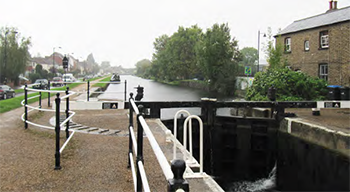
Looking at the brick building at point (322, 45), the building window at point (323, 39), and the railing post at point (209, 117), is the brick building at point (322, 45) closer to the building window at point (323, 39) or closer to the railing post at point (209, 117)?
the building window at point (323, 39)

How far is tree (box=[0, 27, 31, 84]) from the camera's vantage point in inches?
1566

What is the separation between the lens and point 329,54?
21.8 m

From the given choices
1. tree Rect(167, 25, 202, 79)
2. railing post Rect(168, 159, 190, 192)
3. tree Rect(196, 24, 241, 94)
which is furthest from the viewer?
tree Rect(167, 25, 202, 79)

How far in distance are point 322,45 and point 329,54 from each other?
4.37ft

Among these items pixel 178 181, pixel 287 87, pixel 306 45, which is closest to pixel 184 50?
pixel 306 45

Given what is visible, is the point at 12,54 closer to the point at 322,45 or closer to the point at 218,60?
the point at 218,60

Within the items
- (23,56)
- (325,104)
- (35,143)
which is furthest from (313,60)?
(23,56)

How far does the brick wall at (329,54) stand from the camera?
810 inches

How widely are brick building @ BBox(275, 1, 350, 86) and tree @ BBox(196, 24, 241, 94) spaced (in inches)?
381

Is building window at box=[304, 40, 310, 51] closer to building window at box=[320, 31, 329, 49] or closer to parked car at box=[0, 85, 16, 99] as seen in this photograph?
building window at box=[320, 31, 329, 49]

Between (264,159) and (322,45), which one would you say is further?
(322,45)

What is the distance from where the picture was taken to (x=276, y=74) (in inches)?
687

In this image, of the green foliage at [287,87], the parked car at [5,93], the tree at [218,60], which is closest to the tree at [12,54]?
the parked car at [5,93]

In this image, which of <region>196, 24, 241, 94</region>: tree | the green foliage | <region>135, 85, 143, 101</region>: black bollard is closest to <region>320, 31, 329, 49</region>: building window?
the green foliage
